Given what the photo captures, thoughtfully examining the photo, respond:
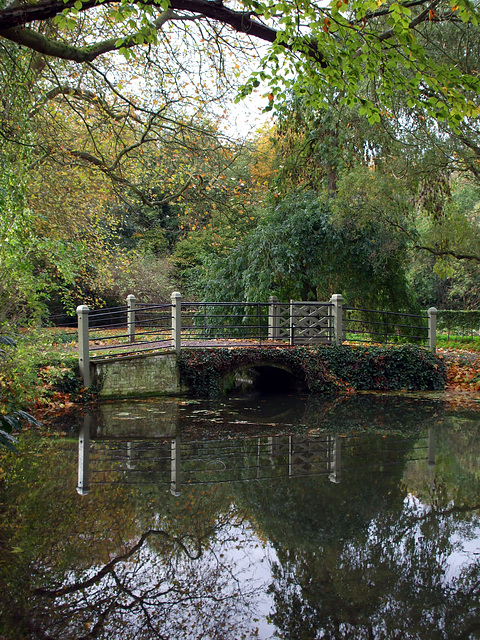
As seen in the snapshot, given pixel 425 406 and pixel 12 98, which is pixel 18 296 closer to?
pixel 12 98

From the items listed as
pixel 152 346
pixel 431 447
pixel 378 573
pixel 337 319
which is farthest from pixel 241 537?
pixel 337 319

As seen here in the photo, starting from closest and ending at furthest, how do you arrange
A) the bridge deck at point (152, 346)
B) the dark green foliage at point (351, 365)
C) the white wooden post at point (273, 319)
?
the bridge deck at point (152, 346) < the dark green foliage at point (351, 365) < the white wooden post at point (273, 319)

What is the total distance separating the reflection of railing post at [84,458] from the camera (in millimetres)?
5652

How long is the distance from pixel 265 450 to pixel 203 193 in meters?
5.31

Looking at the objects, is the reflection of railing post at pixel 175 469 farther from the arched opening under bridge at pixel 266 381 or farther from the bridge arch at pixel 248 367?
the arched opening under bridge at pixel 266 381

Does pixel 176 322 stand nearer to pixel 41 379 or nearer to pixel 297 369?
pixel 297 369

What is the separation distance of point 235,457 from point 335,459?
1270 millimetres

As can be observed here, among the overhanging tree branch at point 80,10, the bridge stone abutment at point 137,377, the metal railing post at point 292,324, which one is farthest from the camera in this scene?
the metal railing post at point 292,324

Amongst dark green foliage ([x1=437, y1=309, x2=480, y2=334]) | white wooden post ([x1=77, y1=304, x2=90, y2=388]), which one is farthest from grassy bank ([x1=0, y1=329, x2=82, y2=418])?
dark green foliage ([x1=437, y1=309, x2=480, y2=334])

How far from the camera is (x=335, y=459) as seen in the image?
6.98 meters

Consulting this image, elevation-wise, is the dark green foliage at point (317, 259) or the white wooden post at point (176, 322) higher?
the dark green foliage at point (317, 259)

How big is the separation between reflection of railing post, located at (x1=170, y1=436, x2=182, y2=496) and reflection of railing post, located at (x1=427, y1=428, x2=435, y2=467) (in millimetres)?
3078

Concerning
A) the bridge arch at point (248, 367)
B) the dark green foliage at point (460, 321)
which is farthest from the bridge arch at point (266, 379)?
the dark green foliage at point (460, 321)

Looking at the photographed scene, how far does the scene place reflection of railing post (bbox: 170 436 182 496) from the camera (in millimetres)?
5672
